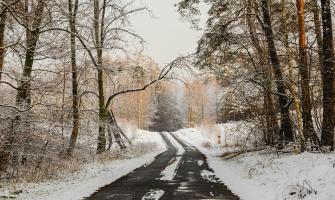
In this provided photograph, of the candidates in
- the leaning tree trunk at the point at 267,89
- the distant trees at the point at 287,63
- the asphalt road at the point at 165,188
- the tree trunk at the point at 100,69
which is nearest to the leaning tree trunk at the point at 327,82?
the distant trees at the point at 287,63

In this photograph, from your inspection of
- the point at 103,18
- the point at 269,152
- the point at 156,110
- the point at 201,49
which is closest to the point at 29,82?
the point at 201,49

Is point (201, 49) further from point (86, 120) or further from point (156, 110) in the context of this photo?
point (156, 110)

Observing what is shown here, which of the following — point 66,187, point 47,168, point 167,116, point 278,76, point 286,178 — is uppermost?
point 167,116

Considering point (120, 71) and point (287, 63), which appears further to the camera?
point (120, 71)

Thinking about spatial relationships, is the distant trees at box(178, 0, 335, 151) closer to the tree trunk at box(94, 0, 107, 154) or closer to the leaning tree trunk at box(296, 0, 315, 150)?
the leaning tree trunk at box(296, 0, 315, 150)

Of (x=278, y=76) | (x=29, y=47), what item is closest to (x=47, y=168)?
(x=29, y=47)

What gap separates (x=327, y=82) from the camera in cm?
1566

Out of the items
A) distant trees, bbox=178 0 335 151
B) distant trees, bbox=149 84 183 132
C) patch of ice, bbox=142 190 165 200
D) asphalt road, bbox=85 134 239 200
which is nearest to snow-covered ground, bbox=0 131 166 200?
asphalt road, bbox=85 134 239 200

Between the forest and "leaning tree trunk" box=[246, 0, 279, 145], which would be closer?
the forest

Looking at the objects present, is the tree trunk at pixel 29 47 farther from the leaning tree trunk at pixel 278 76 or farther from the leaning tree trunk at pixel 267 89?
the leaning tree trunk at pixel 278 76

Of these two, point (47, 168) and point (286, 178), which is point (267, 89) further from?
point (47, 168)

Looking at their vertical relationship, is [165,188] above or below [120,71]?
below

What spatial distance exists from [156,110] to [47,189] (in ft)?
252

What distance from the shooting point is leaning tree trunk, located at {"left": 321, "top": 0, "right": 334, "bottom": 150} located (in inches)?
604
